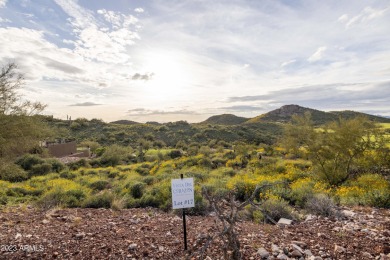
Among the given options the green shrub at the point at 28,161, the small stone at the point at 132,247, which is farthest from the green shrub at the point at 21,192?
the small stone at the point at 132,247

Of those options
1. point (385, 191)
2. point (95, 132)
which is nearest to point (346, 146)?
point (385, 191)

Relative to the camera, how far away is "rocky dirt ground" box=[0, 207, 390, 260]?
481cm

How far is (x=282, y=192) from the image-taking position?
9789 mm

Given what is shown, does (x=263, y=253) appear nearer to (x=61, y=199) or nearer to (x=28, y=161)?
(x=61, y=199)

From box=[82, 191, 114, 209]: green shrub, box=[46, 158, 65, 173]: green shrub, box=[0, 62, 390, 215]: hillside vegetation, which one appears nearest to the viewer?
box=[0, 62, 390, 215]: hillside vegetation

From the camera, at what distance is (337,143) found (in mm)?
12508

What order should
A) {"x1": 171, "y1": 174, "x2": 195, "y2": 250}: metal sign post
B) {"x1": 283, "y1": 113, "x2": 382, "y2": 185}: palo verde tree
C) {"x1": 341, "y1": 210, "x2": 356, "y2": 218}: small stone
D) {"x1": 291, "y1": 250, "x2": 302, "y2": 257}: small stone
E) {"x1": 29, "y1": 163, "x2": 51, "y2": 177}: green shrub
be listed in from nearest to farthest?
{"x1": 291, "y1": 250, "x2": 302, "y2": 257}: small stone → {"x1": 171, "y1": 174, "x2": 195, "y2": 250}: metal sign post → {"x1": 341, "y1": 210, "x2": 356, "y2": 218}: small stone → {"x1": 283, "y1": 113, "x2": 382, "y2": 185}: palo verde tree → {"x1": 29, "y1": 163, "x2": 51, "y2": 177}: green shrub

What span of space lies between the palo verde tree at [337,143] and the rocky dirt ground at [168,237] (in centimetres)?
551

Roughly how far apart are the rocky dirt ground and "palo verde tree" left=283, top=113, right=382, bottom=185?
5.51 metres

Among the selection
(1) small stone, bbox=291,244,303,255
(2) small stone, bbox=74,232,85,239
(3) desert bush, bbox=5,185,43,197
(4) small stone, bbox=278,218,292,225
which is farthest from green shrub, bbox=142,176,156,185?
(1) small stone, bbox=291,244,303,255

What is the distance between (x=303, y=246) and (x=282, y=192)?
4845 millimetres

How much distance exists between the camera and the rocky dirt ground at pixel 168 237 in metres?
4.81

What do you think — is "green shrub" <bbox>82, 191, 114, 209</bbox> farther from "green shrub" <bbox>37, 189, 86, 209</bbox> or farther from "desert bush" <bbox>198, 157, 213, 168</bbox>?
"desert bush" <bbox>198, 157, 213, 168</bbox>

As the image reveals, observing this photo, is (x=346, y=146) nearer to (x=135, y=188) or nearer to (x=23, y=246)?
(x=135, y=188)
